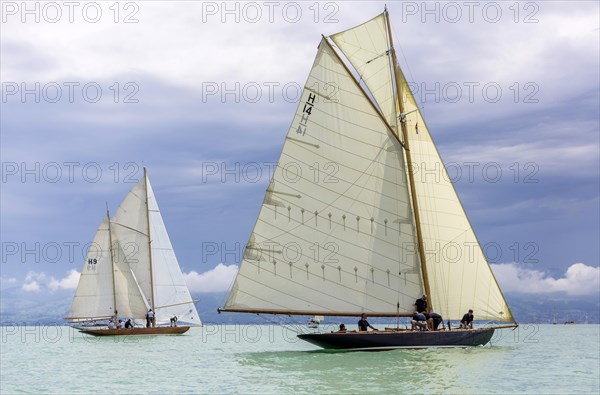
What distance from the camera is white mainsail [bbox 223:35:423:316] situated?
1758 inches

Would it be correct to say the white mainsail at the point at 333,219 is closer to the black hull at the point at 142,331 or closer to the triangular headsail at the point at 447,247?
the triangular headsail at the point at 447,247

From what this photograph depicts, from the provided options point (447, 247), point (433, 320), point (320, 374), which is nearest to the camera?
point (320, 374)

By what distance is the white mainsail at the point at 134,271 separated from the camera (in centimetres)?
8394

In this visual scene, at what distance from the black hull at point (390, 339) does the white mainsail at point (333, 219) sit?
5.23 ft

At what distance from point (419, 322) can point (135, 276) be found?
4828cm

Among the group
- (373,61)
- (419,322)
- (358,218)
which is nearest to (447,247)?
(419,322)

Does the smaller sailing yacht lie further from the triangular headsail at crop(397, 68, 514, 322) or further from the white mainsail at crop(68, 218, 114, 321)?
the triangular headsail at crop(397, 68, 514, 322)

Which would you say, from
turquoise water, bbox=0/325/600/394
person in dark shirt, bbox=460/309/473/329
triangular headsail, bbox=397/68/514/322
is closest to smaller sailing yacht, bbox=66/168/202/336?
turquoise water, bbox=0/325/600/394

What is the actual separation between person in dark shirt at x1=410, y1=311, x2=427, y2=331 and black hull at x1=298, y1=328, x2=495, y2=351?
1.98ft

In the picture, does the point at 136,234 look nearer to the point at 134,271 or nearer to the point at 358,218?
the point at 134,271

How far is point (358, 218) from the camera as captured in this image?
4544cm

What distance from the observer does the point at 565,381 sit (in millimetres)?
39906

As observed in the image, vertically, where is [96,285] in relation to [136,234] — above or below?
below

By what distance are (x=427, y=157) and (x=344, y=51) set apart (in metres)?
7.74
